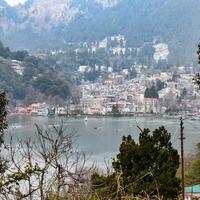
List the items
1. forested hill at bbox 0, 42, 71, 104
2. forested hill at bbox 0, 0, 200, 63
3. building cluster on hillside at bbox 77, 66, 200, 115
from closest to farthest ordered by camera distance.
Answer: forested hill at bbox 0, 42, 71, 104 → building cluster on hillside at bbox 77, 66, 200, 115 → forested hill at bbox 0, 0, 200, 63

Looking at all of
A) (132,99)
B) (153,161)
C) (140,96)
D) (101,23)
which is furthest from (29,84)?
(101,23)

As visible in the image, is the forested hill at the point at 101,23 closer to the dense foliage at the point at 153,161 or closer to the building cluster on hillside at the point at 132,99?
the building cluster on hillside at the point at 132,99

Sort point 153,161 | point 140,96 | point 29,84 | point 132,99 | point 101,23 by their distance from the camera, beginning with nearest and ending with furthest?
point 153,161 → point 29,84 → point 132,99 → point 140,96 → point 101,23

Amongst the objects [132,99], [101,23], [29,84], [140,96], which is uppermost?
[101,23]

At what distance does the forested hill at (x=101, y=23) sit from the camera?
65812 millimetres

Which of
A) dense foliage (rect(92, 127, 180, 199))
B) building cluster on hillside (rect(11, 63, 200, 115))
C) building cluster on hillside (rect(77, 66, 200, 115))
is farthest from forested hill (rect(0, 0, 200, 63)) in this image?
dense foliage (rect(92, 127, 180, 199))

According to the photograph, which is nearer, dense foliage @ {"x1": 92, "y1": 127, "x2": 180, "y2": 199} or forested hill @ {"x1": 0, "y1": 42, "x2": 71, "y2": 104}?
dense foliage @ {"x1": 92, "y1": 127, "x2": 180, "y2": 199}

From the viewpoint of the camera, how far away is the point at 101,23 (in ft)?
242

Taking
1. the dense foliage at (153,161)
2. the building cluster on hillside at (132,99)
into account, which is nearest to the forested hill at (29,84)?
the building cluster on hillside at (132,99)

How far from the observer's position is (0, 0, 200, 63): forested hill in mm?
65812

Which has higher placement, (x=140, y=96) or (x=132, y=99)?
(x=140, y=96)

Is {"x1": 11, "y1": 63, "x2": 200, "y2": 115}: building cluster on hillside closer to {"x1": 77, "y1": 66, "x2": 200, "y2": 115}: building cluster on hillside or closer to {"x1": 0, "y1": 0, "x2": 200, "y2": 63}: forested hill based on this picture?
{"x1": 77, "y1": 66, "x2": 200, "y2": 115}: building cluster on hillside

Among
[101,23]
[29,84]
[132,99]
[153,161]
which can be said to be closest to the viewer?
[153,161]

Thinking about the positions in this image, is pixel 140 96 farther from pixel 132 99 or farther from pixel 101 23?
pixel 101 23
